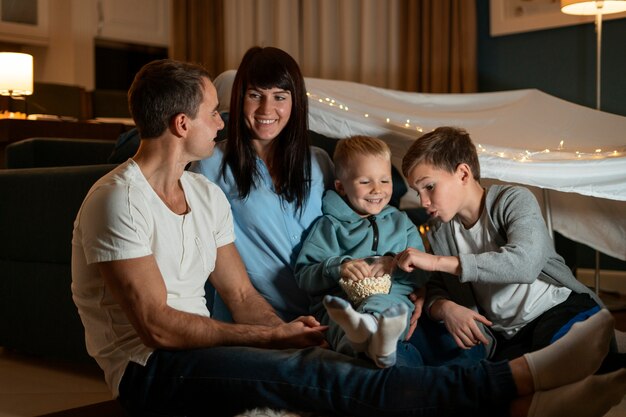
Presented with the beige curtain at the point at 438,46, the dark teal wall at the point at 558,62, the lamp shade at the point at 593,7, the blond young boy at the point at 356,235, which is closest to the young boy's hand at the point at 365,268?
the blond young boy at the point at 356,235

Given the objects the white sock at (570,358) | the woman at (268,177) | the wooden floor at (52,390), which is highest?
the woman at (268,177)

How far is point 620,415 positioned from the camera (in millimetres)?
1836

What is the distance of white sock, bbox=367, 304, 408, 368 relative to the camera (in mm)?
1459

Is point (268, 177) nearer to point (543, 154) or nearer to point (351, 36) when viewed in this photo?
point (543, 154)

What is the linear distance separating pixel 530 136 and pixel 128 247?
143cm

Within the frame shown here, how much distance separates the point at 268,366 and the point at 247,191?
21.2 inches

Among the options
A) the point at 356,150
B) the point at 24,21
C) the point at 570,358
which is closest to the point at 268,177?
the point at 356,150

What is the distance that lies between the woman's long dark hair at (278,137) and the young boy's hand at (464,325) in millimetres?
463

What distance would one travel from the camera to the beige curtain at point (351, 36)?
14.2ft

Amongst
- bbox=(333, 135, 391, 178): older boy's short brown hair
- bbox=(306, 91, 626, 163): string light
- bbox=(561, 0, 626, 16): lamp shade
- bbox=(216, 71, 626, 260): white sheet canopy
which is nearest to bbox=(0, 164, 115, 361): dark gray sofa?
bbox=(216, 71, 626, 260): white sheet canopy

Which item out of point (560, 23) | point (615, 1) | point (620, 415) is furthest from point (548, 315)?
point (560, 23)

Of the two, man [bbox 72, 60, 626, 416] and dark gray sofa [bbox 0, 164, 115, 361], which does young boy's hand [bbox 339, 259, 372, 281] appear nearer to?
man [bbox 72, 60, 626, 416]

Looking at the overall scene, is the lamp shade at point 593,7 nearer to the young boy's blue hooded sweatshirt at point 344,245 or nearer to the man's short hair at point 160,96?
the young boy's blue hooded sweatshirt at point 344,245

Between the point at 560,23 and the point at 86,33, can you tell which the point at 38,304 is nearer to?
the point at 560,23
